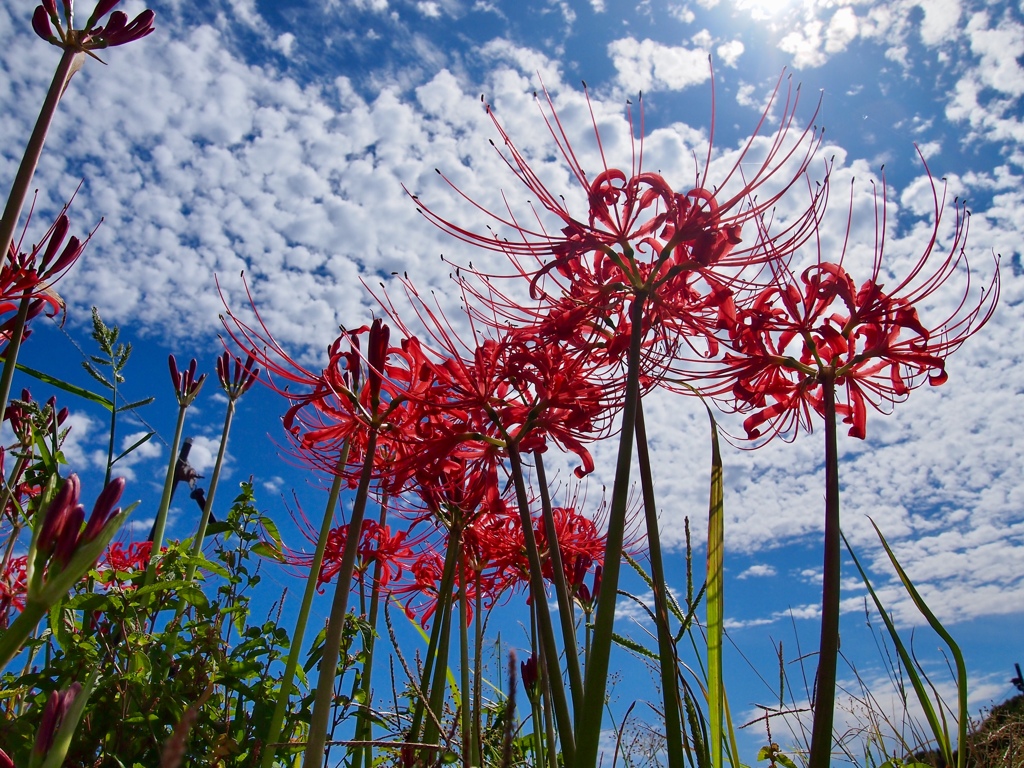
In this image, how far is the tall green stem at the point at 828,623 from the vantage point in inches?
64.7

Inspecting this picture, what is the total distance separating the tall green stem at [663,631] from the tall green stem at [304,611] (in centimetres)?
115

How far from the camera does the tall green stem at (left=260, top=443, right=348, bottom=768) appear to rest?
231 centimetres

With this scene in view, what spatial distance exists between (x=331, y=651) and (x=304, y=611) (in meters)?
0.82

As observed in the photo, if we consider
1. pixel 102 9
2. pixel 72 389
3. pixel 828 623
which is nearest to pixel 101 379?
pixel 72 389

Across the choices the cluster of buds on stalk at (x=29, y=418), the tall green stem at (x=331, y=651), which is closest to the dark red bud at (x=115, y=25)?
the cluster of buds on stalk at (x=29, y=418)

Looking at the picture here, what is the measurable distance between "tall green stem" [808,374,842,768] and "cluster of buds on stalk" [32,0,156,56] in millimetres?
2551

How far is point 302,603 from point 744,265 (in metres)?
1.89

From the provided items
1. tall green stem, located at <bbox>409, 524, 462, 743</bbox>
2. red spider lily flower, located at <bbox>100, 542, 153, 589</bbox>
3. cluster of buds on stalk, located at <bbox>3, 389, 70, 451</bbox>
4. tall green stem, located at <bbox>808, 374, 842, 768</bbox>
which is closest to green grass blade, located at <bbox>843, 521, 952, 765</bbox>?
tall green stem, located at <bbox>808, 374, 842, 768</bbox>

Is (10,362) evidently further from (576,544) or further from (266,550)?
(576,544)

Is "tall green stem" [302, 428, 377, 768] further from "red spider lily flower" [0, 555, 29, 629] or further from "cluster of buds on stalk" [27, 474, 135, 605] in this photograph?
"red spider lily flower" [0, 555, 29, 629]

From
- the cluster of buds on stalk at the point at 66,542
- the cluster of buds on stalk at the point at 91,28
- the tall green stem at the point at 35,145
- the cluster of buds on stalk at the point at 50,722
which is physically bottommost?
the cluster of buds on stalk at the point at 50,722

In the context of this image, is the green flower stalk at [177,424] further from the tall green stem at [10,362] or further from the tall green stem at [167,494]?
the tall green stem at [10,362]

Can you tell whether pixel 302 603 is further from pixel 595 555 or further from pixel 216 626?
pixel 595 555

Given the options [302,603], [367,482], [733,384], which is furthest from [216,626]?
[733,384]
